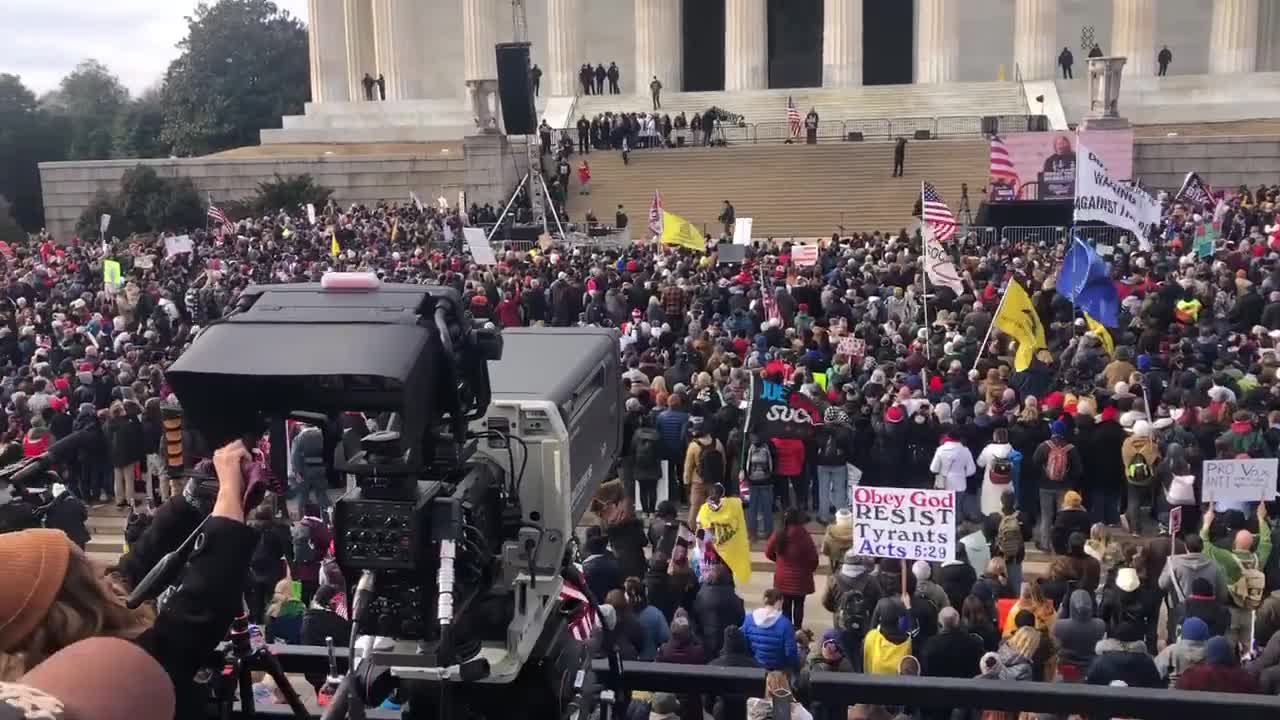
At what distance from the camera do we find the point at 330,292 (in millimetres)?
3064

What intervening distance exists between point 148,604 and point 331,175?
44674 mm

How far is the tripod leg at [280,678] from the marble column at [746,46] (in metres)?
52.6

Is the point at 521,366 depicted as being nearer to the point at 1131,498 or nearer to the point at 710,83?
the point at 1131,498

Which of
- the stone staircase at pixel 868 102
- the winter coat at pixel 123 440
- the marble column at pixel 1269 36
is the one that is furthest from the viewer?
the marble column at pixel 1269 36

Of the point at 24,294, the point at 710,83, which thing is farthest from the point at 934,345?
the point at 710,83

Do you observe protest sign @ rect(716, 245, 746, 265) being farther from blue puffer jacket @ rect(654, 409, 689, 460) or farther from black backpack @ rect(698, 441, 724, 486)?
black backpack @ rect(698, 441, 724, 486)

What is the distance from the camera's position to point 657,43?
55938 millimetres

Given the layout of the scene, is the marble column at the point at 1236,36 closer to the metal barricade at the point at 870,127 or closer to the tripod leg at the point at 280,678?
the metal barricade at the point at 870,127

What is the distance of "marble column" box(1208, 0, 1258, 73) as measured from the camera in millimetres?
51562

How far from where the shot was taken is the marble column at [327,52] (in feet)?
201

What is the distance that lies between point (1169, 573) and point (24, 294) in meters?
24.4

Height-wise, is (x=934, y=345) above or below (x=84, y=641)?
below

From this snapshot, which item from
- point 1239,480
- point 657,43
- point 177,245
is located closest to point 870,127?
point 657,43

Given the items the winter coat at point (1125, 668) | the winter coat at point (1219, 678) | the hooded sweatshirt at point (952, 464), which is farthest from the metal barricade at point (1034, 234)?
the winter coat at point (1219, 678)
